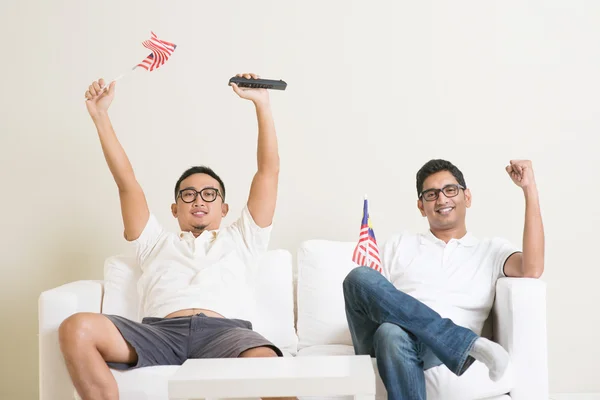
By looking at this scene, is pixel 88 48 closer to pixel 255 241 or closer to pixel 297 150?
pixel 297 150

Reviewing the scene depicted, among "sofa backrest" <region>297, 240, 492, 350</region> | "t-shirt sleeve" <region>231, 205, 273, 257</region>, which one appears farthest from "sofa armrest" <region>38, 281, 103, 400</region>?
"sofa backrest" <region>297, 240, 492, 350</region>

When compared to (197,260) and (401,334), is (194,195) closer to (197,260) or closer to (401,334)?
(197,260)

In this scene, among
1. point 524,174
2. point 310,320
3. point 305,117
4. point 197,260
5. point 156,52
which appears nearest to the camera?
point 524,174

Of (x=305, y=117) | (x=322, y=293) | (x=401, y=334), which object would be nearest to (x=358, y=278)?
(x=401, y=334)

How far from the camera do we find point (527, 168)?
8.80ft

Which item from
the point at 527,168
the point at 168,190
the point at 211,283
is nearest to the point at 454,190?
the point at 527,168

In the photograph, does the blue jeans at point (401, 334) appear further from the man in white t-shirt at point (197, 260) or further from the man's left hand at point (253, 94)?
the man's left hand at point (253, 94)

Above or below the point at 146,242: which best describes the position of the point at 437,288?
below

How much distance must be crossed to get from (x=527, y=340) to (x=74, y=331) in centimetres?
149

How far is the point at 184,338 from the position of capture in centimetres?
252

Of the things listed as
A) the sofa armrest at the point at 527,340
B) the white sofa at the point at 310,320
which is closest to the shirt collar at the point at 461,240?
the white sofa at the point at 310,320

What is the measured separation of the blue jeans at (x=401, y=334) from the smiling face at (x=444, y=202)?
1.68ft

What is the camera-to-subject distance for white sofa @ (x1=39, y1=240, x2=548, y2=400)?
231cm

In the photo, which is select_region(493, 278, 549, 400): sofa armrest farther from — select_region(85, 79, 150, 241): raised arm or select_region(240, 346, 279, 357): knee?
select_region(85, 79, 150, 241): raised arm
